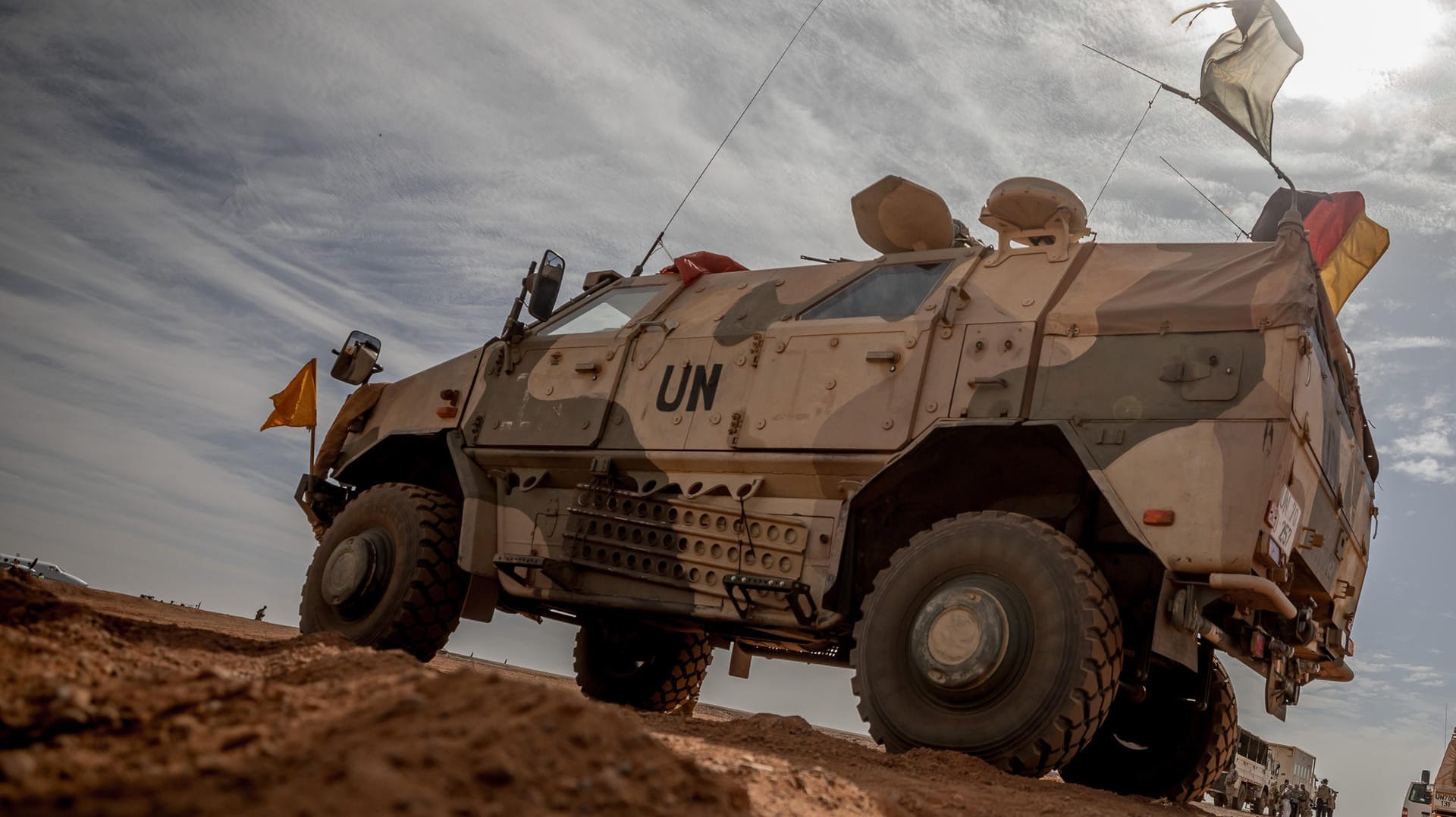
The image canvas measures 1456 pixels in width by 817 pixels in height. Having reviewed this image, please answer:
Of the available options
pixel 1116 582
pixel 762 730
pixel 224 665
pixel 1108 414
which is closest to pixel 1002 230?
pixel 1108 414

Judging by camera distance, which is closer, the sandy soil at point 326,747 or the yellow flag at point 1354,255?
the sandy soil at point 326,747

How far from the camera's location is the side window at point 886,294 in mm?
5699

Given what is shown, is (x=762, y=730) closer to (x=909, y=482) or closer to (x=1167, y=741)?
(x=909, y=482)

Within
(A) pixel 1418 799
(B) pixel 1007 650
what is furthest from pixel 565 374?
(A) pixel 1418 799

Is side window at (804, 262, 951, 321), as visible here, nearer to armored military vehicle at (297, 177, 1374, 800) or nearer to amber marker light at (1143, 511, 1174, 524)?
armored military vehicle at (297, 177, 1374, 800)

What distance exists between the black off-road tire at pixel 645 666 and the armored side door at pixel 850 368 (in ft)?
9.10

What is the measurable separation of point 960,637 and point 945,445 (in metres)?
0.97

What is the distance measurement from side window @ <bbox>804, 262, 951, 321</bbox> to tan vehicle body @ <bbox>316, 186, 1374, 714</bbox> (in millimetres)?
49

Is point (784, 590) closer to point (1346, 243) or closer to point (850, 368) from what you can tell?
point (850, 368)

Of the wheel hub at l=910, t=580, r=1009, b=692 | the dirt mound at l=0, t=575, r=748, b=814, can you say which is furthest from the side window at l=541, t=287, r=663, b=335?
the dirt mound at l=0, t=575, r=748, b=814

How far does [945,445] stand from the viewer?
16.8ft

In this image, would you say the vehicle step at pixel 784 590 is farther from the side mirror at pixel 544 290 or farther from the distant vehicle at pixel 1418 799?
the distant vehicle at pixel 1418 799

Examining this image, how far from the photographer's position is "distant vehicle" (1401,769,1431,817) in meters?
18.1

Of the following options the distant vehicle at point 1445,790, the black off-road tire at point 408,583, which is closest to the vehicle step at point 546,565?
the black off-road tire at point 408,583
